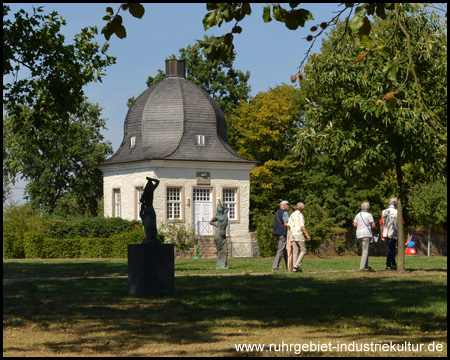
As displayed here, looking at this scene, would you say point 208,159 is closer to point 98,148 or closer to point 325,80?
point 98,148

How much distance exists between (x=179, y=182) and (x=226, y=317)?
3628cm

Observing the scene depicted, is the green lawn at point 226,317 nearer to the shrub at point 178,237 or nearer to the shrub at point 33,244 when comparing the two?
the shrub at point 33,244

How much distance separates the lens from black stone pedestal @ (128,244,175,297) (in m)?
14.3

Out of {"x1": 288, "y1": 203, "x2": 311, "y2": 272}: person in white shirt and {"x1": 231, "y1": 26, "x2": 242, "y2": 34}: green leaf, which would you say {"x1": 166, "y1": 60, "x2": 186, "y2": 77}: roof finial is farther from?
{"x1": 231, "y1": 26, "x2": 242, "y2": 34}: green leaf

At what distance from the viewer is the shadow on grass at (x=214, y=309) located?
32.8ft

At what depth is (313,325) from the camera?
10586mm

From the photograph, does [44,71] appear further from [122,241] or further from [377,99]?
[122,241]

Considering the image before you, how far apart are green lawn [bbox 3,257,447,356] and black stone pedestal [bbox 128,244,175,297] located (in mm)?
277

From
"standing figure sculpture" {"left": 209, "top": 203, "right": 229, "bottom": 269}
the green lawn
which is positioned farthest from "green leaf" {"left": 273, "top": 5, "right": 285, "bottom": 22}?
"standing figure sculpture" {"left": 209, "top": 203, "right": 229, "bottom": 269}

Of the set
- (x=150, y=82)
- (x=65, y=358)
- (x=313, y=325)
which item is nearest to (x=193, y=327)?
(x=313, y=325)

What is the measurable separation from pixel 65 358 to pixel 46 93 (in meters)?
13.5

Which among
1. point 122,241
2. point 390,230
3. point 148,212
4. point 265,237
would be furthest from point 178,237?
point 148,212

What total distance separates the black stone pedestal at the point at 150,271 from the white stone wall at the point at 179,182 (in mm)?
32180

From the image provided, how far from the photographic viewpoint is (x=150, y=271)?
1432 centimetres
